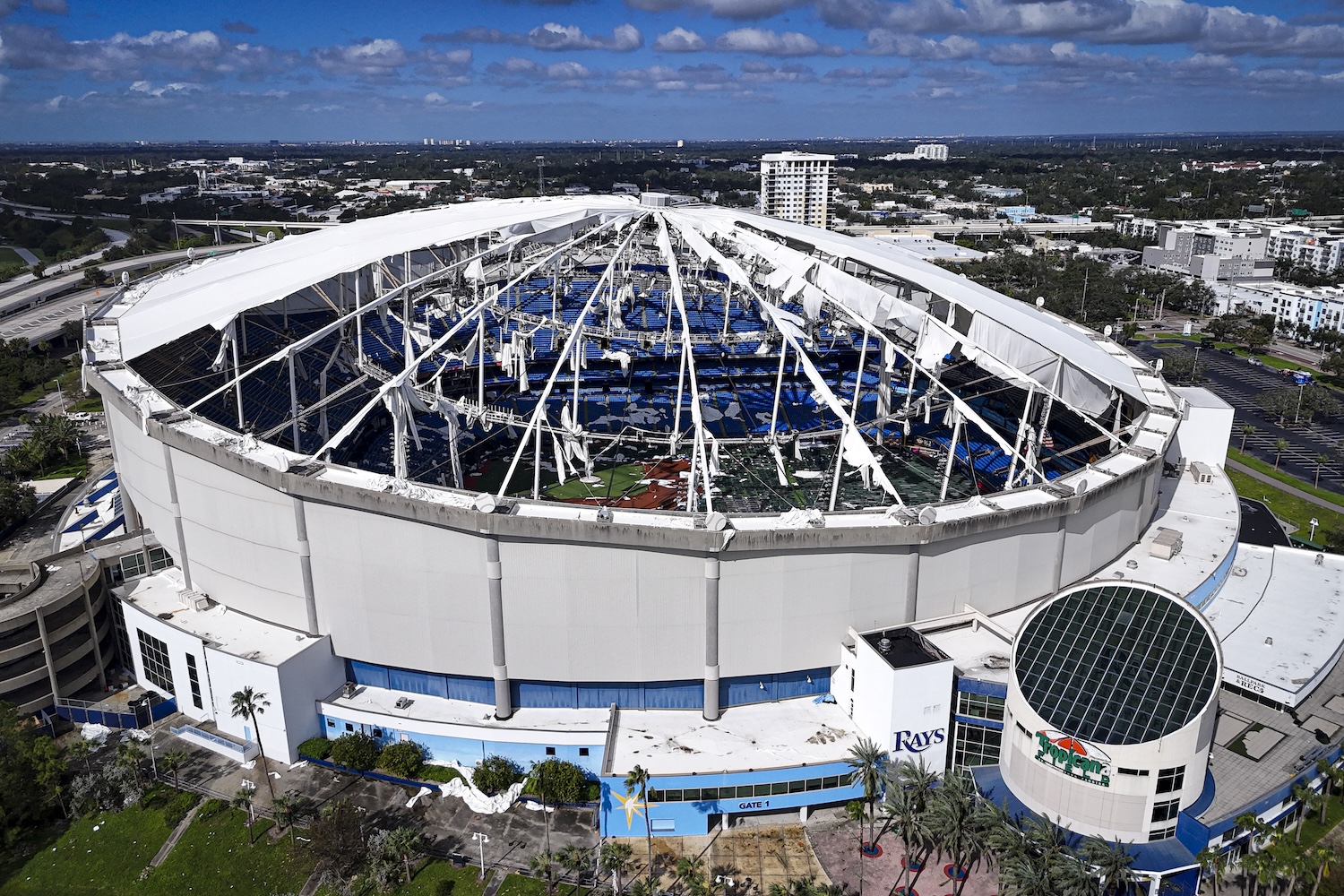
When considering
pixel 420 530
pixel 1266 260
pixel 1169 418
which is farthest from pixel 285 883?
pixel 1266 260

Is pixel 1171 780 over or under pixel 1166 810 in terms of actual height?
over

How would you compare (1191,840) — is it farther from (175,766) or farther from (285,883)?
(175,766)

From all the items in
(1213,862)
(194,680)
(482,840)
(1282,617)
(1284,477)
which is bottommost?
(1284,477)

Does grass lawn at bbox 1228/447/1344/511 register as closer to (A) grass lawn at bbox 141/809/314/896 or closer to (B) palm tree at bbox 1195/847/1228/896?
(B) palm tree at bbox 1195/847/1228/896

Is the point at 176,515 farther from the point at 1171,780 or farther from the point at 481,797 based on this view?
the point at 1171,780

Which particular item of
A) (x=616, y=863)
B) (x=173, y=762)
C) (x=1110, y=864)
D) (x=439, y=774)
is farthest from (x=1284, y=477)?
(x=173, y=762)

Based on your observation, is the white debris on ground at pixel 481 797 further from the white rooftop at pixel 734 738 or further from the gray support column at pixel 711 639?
the gray support column at pixel 711 639
